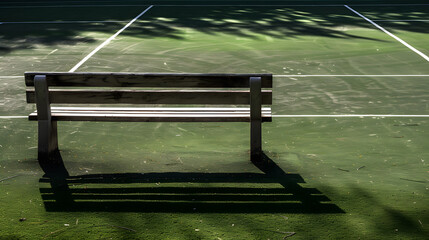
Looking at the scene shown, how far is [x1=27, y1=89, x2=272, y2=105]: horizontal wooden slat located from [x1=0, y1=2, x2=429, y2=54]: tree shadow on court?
8799 millimetres

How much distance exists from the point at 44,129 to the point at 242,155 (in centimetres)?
202

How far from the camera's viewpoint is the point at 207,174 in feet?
22.1

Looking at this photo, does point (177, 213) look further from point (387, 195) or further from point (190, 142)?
point (190, 142)

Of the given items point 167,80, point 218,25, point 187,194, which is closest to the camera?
point 187,194

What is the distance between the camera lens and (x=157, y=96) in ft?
23.0

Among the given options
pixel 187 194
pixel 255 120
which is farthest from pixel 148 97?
pixel 187 194

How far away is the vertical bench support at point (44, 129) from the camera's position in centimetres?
702

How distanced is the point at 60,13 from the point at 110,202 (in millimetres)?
18421

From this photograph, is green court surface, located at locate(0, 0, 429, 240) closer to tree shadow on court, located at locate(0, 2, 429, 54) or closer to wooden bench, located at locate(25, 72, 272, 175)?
wooden bench, located at locate(25, 72, 272, 175)

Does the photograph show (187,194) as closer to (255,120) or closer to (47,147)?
(255,120)

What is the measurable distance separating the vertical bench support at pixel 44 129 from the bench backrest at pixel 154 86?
2 centimetres

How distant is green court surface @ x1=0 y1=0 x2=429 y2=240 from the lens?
17.8 ft

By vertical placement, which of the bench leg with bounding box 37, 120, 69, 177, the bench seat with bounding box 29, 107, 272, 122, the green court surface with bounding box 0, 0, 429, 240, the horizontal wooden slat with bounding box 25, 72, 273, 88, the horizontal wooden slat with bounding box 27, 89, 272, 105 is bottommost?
the green court surface with bounding box 0, 0, 429, 240

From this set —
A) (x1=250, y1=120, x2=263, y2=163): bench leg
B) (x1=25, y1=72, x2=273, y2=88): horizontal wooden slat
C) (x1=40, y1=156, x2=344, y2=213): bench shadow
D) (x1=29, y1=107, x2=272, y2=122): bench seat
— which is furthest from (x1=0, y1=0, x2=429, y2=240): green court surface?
(x1=25, y1=72, x2=273, y2=88): horizontal wooden slat
